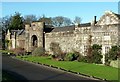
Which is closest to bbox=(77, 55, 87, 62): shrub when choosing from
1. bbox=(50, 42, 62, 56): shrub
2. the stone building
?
the stone building

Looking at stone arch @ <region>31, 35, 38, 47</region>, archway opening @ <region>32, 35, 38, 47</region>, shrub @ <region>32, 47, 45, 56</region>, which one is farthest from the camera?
archway opening @ <region>32, 35, 38, 47</region>

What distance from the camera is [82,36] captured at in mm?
38656

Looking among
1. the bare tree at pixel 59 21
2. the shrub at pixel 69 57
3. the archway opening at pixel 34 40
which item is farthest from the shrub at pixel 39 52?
the bare tree at pixel 59 21

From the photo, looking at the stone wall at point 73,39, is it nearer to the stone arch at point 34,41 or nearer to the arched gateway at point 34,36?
the arched gateway at point 34,36

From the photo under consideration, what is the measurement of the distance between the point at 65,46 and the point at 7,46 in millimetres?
30951

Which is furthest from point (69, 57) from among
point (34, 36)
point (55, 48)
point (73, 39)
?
point (34, 36)

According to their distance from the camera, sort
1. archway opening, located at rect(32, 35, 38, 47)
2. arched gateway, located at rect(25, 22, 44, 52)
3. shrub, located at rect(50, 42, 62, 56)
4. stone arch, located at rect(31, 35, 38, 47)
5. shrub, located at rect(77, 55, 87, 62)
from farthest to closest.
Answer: archway opening, located at rect(32, 35, 38, 47)
stone arch, located at rect(31, 35, 38, 47)
arched gateway, located at rect(25, 22, 44, 52)
shrub, located at rect(50, 42, 62, 56)
shrub, located at rect(77, 55, 87, 62)

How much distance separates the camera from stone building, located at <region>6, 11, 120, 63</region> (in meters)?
33.7

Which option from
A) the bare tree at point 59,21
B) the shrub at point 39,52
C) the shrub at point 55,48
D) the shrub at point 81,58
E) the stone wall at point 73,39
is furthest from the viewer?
the bare tree at point 59,21

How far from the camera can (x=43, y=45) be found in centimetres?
4972

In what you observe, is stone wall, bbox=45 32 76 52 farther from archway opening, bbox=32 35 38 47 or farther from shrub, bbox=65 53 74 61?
archway opening, bbox=32 35 38 47

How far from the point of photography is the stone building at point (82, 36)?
33.7 meters

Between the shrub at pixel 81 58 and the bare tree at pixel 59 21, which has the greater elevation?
the bare tree at pixel 59 21

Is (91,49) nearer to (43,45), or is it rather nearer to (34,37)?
(43,45)
